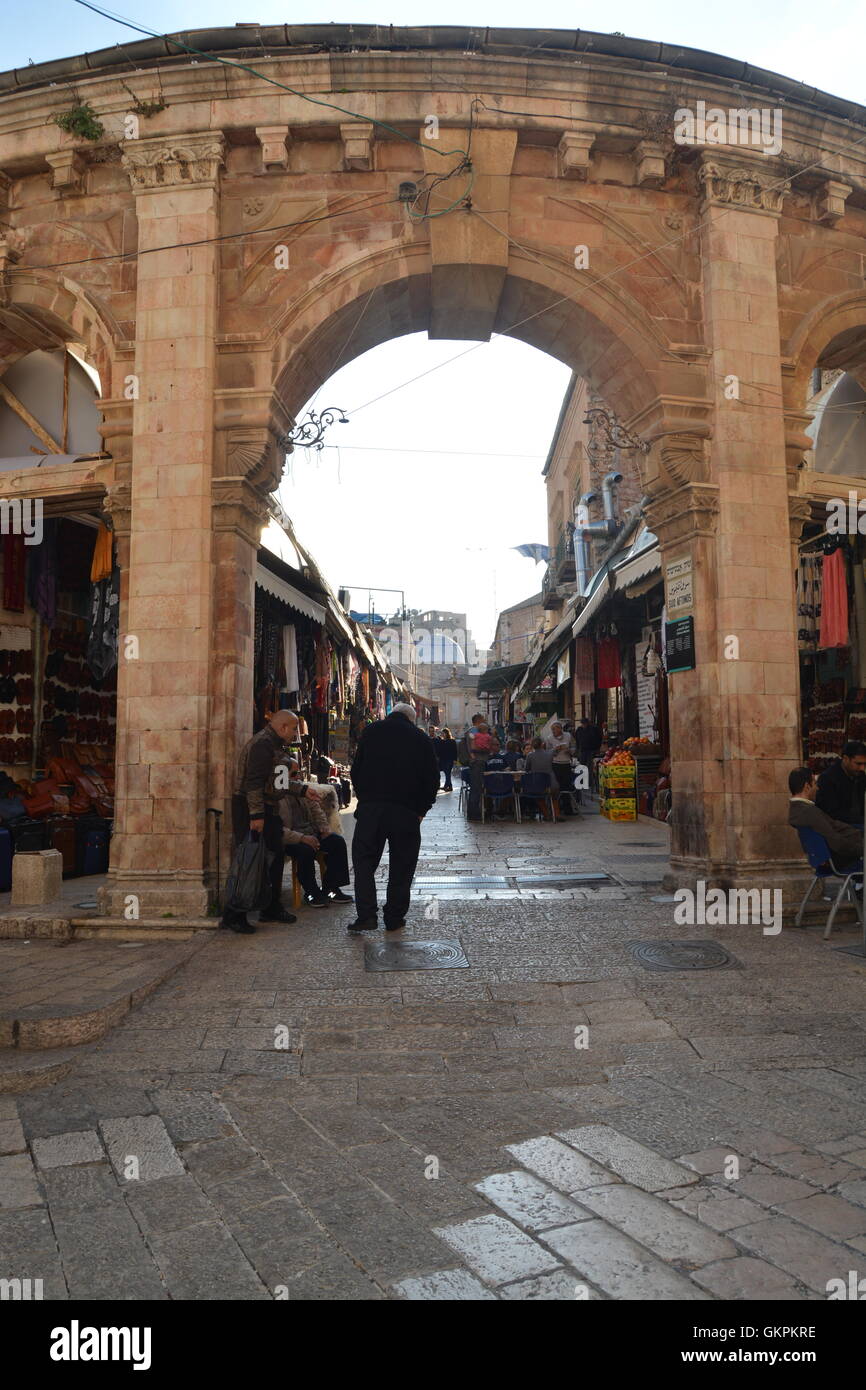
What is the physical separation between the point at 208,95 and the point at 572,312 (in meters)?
3.64

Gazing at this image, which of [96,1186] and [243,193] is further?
[243,193]

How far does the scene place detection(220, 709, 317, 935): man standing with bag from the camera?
6684mm

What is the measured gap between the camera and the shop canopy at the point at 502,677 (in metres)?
28.7

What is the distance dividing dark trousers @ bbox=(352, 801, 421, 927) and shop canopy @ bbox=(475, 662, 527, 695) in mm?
21490

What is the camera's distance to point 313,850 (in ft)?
24.3

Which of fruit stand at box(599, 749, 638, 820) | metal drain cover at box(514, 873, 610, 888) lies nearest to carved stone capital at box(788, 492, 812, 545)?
metal drain cover at box(514, 873, 610, 888)

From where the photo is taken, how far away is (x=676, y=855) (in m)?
7.87

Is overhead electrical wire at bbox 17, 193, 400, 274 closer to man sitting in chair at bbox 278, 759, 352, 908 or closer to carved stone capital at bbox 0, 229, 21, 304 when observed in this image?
carved stone capital at bbox 0, 229, 21, 304

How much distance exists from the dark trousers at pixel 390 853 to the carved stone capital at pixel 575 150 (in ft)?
19.3

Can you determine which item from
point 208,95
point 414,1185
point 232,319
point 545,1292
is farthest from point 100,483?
point 545,1292

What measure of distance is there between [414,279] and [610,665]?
9.63m

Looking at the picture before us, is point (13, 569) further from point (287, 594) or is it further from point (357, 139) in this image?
point (357, 139)
